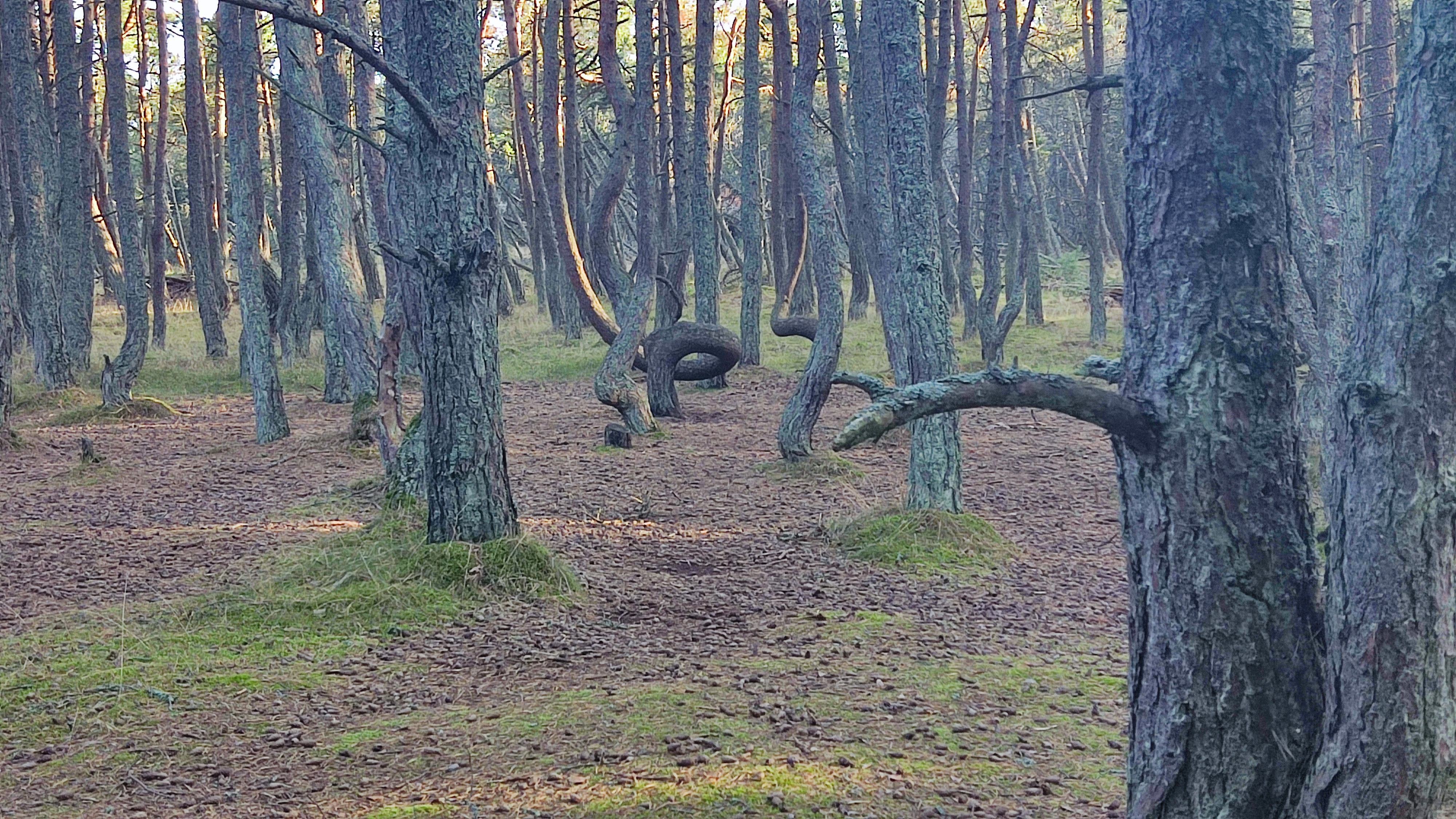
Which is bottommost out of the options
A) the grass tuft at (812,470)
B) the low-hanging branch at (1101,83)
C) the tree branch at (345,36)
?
the grass tuft at (812,470)

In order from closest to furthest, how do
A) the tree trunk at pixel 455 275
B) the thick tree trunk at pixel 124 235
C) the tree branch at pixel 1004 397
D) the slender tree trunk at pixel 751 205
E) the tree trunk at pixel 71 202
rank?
1. the tree branch at pixel 1004 397
2. the tree trunk at pixel 455 275
3. the thick tree trunk at pixel 124 235
4. the tree trunk at pixel 71 202
5. the slender tree trunk at pixel 751 205

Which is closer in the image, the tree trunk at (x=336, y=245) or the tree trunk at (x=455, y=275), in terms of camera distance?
the tree trunk at (x=455, y=275)

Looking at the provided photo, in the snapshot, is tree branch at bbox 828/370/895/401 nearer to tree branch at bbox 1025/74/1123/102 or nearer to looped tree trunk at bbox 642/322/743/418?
tree branch at bbox 1025/74/1123/102

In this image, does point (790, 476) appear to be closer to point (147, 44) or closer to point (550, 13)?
point (550, 13)

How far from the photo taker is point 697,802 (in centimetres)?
369

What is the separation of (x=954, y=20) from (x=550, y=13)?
7.28 meters

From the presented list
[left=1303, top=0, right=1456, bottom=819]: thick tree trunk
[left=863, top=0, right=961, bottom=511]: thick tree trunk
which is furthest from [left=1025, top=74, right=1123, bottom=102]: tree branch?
[left=863, top=0, right=961, bottom=511]: thick tree trunk

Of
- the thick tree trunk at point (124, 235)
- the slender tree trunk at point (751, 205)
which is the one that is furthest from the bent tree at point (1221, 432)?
the slender tree trunk at point (751, 205)

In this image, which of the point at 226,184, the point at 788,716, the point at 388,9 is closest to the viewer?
the point at 788,716

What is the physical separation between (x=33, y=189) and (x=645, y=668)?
13.3m

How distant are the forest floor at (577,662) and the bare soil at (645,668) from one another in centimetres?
2

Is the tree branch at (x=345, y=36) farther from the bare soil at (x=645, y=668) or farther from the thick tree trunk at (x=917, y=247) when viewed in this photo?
the thick tree trunk at (x=917, y=247)

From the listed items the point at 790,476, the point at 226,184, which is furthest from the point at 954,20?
the point at 226,184

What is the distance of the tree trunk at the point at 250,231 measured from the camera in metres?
11.6
